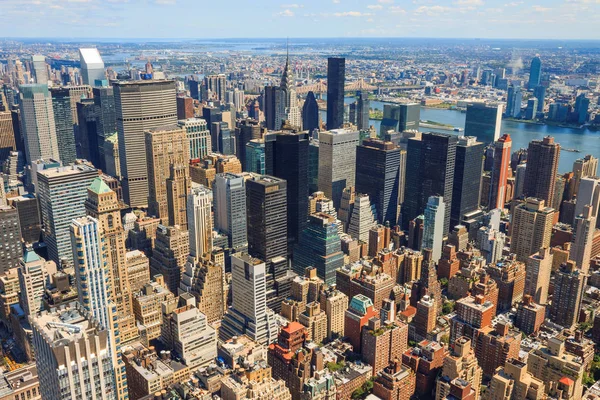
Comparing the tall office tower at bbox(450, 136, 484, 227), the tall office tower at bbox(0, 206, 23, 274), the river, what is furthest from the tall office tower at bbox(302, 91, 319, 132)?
the tall office tower at bbox(0, 206, 23, 274)

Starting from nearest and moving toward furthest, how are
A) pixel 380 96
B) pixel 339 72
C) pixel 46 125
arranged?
pixel 46 125, pixel 339 72, pixel 380 96

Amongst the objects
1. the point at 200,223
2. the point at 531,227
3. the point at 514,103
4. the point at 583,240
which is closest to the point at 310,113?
the point at 514,103

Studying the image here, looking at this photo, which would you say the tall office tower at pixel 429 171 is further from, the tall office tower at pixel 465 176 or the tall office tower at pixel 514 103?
the tall office tower at pixel 514 103

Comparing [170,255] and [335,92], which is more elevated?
[335,92]

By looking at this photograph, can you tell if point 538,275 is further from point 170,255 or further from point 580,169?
point 170,255

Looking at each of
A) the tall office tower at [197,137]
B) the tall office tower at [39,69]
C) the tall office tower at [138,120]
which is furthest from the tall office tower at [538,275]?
the tall office tower at [39,69]

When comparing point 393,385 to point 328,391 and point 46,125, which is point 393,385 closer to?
point 328,391

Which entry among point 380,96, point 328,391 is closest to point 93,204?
point 328,391
